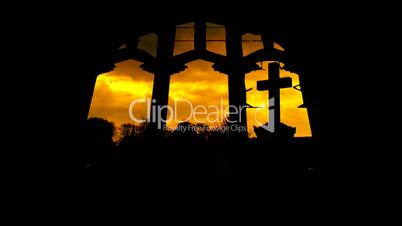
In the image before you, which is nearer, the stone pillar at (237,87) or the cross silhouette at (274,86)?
the stone pillar at (237,87)

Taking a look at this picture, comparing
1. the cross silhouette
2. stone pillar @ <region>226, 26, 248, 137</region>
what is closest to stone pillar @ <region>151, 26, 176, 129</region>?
stone pillar @ <region>226, 26, 248, 137</region>

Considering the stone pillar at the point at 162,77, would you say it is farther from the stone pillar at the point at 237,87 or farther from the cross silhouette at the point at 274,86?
the cross silhouette at the point at 274,86

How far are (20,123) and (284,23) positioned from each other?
251 cm

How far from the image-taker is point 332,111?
7.91ft

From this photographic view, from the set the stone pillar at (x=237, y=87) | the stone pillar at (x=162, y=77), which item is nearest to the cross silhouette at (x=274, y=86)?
the stone pillar at (x=237, y=87)

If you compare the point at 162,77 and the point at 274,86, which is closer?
the point at 162,77

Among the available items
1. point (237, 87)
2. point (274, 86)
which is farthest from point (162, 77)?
point (274, 86)

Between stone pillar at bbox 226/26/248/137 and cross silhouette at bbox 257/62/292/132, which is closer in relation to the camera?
stone pillar at bbox 226/26/248/137

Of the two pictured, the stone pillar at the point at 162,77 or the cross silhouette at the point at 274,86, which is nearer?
the stone pillar at the point at 162,77

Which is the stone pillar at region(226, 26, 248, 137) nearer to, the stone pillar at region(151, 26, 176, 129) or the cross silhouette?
the cross silhouette

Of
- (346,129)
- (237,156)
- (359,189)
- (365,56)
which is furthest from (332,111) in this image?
(237,156)

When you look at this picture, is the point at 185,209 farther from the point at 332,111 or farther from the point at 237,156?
the point at 332,111

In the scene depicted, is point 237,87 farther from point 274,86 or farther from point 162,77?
point 162,77

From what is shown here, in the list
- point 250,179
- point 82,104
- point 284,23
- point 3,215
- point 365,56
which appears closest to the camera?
point 365,56
